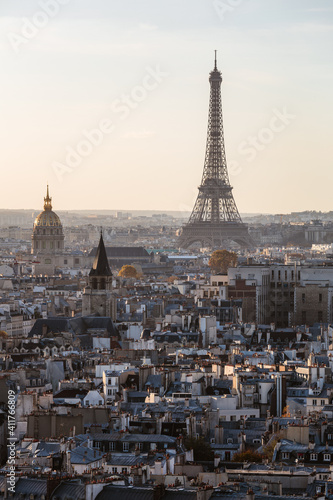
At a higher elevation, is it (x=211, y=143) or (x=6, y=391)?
(x=211, y=143)

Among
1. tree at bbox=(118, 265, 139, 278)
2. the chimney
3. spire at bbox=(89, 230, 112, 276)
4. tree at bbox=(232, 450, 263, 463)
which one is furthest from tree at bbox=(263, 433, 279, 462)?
tree at bbox=(118, 265, 139, 278)

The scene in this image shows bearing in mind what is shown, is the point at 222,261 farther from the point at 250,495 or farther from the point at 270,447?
the point at 250,495

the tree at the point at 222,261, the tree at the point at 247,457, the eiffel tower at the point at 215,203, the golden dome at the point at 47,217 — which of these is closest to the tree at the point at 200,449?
the tree at the point at 247,457

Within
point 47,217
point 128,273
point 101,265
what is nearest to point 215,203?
point 47,217

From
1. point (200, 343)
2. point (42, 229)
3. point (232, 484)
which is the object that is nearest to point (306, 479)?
point (232, 484)

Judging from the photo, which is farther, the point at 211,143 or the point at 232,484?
the point at 211,143

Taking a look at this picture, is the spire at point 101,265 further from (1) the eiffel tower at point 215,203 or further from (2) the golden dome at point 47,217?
(1) the eiffel tower at point 215,203

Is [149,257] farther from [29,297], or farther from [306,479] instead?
[306,479]
